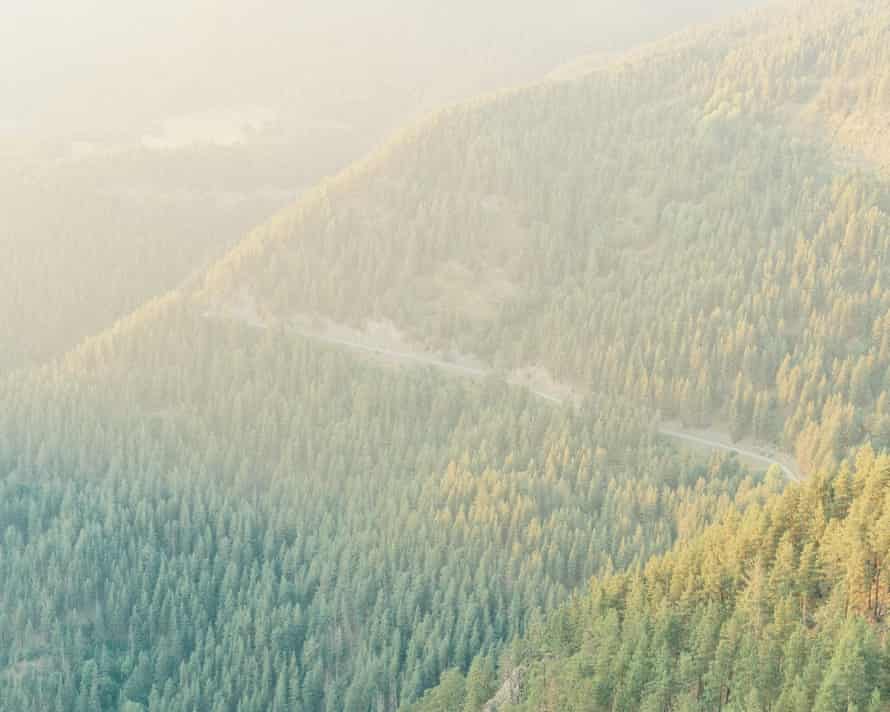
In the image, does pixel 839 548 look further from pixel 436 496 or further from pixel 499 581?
pixel 436 496

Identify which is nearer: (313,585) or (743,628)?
(743,628)

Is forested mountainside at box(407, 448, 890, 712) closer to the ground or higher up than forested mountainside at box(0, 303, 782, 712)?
higher up

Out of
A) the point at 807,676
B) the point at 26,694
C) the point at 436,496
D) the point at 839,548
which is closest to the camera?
the point at 807,676

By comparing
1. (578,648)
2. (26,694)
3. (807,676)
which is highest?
(807,676)

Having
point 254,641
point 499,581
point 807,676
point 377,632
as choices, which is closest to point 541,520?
point 499,581

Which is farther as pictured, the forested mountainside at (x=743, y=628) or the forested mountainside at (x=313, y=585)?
the forested mountainside at (x=313, y=585)

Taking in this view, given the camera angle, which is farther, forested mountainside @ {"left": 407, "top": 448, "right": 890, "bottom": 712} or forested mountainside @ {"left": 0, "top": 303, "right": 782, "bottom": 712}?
forested mountainside @ {"left": 0, "top": 303, "right": 782, "bottom": 712}

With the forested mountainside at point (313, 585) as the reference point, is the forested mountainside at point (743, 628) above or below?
above

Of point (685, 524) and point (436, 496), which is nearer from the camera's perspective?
point (685, 524)
